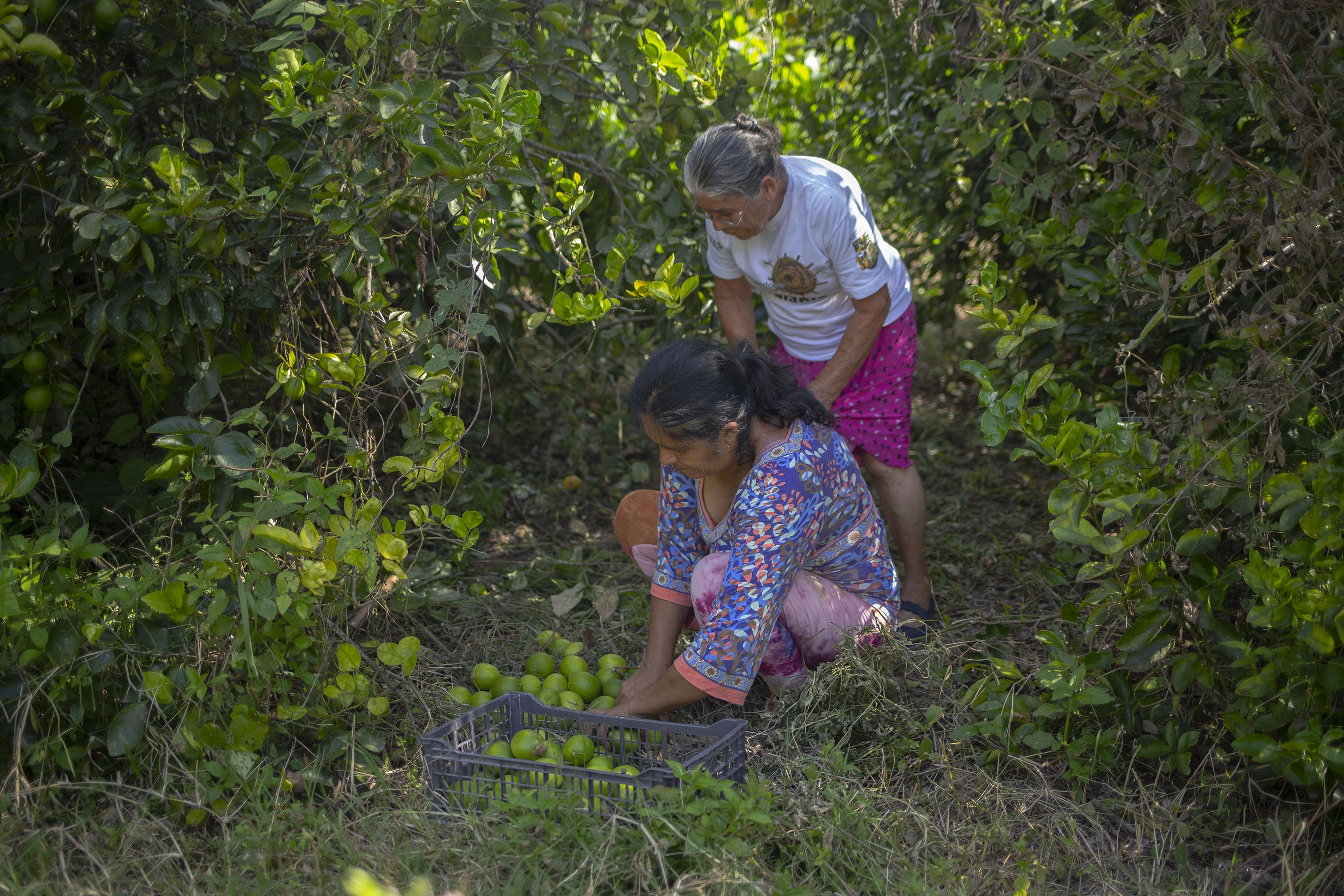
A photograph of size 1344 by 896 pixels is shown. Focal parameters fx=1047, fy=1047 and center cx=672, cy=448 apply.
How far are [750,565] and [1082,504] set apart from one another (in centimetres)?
67

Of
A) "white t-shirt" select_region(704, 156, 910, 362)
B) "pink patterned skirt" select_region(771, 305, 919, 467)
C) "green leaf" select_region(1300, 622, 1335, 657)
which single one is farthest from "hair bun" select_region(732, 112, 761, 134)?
"green leaf" select_region(1300, 622, 1335, 657)

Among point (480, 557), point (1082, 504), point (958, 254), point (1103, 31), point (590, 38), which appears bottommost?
point (480, 557)

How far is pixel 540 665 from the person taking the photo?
2.69 metres

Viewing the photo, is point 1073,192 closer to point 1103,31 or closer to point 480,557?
point 1103,31

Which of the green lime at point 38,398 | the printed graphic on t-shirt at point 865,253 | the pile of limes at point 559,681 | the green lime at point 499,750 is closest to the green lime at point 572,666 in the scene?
the pile of limes at point 559,681

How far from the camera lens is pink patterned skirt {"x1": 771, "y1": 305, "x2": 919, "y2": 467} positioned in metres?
3.11

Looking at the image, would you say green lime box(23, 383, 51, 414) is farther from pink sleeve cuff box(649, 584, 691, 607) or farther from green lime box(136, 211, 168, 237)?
pink sleeve cuff box(649, 584, 691, 607)

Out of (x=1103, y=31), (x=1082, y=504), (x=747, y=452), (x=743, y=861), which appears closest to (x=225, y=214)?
(x=747, y=452)

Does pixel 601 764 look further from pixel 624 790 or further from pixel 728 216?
pixel 728 216

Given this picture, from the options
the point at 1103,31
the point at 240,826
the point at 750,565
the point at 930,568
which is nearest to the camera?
the point at 240,826

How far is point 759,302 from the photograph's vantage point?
12.2 feet

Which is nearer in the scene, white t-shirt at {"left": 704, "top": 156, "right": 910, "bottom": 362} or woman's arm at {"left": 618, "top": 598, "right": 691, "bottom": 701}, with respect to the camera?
woman's arm at {"left": 618, "top": 598, "right": 691, "bottom": 701}

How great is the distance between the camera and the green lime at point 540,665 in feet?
8.81

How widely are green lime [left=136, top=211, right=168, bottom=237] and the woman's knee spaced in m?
1.37
